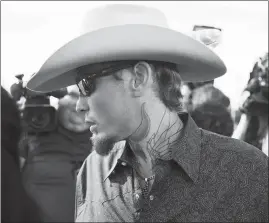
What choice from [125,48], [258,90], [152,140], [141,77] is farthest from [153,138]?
[258,90]

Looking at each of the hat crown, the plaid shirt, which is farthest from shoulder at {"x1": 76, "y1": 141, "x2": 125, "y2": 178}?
the hat crown

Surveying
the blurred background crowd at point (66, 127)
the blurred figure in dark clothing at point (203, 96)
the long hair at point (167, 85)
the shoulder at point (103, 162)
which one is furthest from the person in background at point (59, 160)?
the long hair at point (167, 85)

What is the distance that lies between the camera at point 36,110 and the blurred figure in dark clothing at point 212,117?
43.5 inches

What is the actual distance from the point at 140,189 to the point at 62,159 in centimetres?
221

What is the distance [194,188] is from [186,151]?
6.2 inches

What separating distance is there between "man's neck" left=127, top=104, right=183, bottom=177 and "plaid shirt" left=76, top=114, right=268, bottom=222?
0.05 metres

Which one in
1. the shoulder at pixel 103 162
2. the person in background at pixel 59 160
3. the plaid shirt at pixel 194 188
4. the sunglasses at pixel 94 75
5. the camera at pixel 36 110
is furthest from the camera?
the camera at pixel 36 110

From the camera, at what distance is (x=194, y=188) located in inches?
79.8

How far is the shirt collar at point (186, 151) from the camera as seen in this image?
80.5 inches

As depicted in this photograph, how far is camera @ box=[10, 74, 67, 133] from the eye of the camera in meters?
4.11

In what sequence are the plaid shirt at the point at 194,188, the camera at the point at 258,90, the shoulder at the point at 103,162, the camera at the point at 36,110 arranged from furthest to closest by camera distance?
the camera at the point at 36,110, the camera at the point at 258,90, the shoulder at the point at 103,162, the plaid shirt at the point at 194,188

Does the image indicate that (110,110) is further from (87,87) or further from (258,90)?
(258,90)

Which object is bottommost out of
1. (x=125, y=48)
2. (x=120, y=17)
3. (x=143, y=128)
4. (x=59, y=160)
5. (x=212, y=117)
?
(x=59, y=160)

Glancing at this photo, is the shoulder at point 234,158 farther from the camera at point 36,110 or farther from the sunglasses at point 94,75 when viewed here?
the camera at point 36,110
